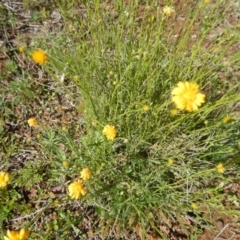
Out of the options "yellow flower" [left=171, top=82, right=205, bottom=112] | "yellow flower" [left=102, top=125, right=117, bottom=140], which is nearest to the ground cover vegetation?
"yellow flower" [left=102, top=125, right=117, bottom=140]

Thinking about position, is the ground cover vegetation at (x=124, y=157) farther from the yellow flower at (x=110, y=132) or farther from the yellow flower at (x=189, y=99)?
the yellow flower at (x=189, y=99)

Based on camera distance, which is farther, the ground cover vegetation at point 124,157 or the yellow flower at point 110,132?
the ground cover vegetation at point 124,157

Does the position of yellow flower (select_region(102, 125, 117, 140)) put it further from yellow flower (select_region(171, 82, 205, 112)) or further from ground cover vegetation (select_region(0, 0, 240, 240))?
yellow flower (select_region(171, 82, 205, 112))

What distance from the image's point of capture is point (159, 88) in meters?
1.68

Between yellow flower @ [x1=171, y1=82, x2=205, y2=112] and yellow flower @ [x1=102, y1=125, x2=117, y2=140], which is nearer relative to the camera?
yellow flower @ [x1=171, y1=82, x2=205, y2=112]

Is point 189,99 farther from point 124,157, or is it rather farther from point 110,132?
point 124,157

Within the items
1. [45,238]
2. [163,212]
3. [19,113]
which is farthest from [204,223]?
[19,113]

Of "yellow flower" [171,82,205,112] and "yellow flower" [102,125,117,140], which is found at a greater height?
"yellow flower" [171,82,205,112]

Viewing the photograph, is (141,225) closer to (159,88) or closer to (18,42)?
(159,88)

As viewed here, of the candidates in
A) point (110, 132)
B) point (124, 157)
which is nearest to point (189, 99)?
point (110, 132)

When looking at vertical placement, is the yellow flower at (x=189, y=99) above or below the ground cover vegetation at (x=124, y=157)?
above

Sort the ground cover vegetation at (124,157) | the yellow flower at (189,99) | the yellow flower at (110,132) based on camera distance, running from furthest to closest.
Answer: the ground cover vegetation at (124,157)
the yellow flower at (110,132)
the yellow flower at (189,99)

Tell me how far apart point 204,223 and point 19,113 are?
1.13 m

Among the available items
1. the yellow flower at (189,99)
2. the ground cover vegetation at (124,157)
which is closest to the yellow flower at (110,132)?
the ground cover vegetation at (124,157)
